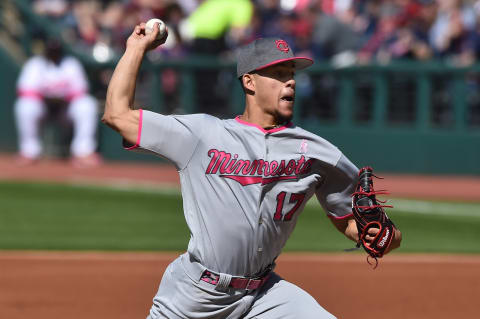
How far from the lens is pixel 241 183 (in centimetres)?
420

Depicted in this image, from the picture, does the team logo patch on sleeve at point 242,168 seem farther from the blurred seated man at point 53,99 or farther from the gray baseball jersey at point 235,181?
the blurred seated man at point 53,99

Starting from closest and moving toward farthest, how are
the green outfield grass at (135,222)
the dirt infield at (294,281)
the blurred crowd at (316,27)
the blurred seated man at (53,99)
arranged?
the dirt infield at (294,281) < the green outfield grass at (135,222) < the blurred crowd at (316,27) < the blurred seated man at (53,99)

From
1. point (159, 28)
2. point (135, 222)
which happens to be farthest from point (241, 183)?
point (135, 222)

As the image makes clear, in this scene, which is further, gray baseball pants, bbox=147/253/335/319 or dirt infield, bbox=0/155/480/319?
dirt infield, bbox=0/155/480/319

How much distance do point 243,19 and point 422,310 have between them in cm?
878

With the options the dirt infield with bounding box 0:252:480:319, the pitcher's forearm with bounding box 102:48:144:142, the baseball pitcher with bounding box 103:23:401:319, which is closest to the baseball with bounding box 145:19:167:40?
the baseball pitcher with bounding box 103:23:401:319

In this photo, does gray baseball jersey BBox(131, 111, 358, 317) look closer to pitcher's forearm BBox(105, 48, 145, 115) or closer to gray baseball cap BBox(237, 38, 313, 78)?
pitcher's forearm BBox(105, 48, 145, 115)

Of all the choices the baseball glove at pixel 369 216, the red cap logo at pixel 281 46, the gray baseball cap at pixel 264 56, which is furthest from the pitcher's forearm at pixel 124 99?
the baseball glove at pixel 369 216

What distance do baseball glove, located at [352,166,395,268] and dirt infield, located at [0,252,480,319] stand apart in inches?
93.2

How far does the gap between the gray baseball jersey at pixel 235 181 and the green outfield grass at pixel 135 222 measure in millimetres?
5041

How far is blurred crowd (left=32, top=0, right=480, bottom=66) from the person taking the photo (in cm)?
1443

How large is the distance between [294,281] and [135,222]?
348 centimetres

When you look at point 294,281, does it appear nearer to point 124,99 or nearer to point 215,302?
point 215,302

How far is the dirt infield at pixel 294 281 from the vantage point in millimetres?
6652
